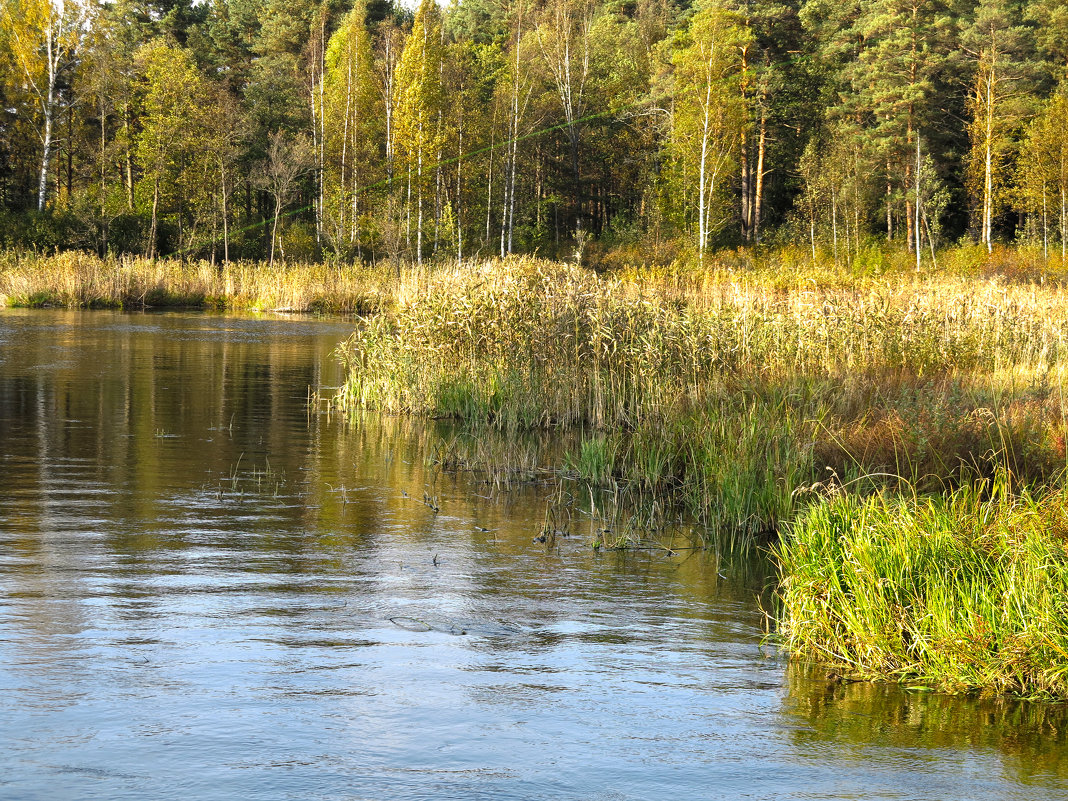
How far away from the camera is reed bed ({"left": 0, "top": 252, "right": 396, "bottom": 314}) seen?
36781 millimetres

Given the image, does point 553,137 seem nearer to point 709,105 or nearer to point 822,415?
point 709,105

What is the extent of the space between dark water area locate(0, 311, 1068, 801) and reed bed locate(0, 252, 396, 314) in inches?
1103

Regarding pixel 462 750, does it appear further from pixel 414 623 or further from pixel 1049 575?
pixel 1049 575

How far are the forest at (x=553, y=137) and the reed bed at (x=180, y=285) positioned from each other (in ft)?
20.2

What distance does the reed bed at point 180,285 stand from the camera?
121 ft

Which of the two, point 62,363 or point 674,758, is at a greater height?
point 62,363

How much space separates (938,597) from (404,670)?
283 centimetres

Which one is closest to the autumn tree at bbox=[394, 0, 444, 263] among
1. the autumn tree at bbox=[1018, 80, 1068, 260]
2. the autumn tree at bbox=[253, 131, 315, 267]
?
the autumn tree at bbox=[253, 131, 315, 267]

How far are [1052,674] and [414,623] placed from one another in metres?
3.46

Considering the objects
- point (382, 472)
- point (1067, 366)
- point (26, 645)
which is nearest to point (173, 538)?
point (26, 645)

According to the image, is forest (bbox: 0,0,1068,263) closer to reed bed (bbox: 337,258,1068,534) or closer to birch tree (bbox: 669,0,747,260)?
birch tree (bbox: 669,0,747,260)

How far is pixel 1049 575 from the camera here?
5.91 meters

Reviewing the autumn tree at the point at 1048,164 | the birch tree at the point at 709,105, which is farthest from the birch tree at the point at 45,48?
the autumn tree at the point at 1048,164

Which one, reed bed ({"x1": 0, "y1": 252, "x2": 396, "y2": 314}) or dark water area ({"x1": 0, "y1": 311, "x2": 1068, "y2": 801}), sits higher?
reed bed ({"x1": 0, "y1": 252, "x2": 396, "y2": 314})
